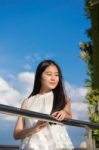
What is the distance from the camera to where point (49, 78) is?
11.8ft

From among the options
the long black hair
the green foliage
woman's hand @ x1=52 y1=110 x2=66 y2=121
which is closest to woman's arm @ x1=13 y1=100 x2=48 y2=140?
woman's hand @ x1=52 y1=110 x2=66 y2=121

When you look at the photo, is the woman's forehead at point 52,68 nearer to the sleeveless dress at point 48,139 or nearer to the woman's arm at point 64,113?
the woman's arm at point 64,113

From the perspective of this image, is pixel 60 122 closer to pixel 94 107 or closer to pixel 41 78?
pixel 41 78

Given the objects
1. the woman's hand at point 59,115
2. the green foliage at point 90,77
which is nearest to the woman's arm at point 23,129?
the woman's hand at point 59,115

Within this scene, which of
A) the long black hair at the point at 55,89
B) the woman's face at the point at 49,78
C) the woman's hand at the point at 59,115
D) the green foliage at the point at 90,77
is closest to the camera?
the woman's hand at the point at 59,115

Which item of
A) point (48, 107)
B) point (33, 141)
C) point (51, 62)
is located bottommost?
point (33, 141)

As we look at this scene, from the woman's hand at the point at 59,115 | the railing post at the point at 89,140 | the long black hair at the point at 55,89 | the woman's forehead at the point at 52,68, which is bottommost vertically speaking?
the railing post at the point at 89,140

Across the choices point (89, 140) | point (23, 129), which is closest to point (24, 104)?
point (23, 129)

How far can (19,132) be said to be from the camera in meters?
3.29

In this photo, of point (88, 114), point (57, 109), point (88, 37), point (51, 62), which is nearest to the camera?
point (57, 109)

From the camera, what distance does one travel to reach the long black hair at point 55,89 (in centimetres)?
348

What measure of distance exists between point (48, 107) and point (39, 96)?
124 mm

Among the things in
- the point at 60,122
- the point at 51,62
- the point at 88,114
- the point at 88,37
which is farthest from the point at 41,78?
the point at 88,37

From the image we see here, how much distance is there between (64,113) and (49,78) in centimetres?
30
